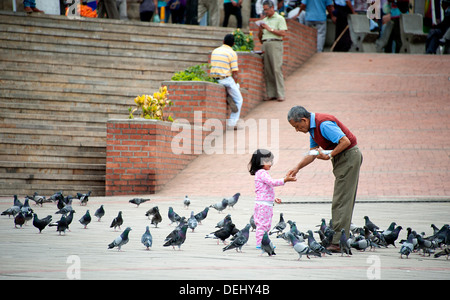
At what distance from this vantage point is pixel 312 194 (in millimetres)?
13109

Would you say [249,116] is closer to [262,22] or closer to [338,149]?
[262,22]

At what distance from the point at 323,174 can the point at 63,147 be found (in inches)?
221

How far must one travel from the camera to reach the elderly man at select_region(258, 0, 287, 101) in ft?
59.8

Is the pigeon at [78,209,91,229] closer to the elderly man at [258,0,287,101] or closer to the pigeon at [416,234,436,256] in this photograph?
the pigeon at [416,234,436,256]

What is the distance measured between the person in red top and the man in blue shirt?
13959 mm

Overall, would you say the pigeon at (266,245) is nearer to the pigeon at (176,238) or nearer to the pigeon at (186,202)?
the pigeon at (176,238)

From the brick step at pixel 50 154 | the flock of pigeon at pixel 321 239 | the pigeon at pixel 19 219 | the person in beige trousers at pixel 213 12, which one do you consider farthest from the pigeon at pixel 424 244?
the person in beige trousers at pixel 213 12

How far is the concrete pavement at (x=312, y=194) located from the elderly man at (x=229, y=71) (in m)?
0.55

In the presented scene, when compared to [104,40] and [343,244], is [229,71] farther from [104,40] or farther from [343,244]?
[343,244]

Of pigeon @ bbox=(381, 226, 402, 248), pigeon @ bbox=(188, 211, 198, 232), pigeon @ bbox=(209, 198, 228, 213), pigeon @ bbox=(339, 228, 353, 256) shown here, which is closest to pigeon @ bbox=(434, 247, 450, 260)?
pigeon @ bbox=(381, 226, 402, 248)

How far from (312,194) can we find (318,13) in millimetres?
9771

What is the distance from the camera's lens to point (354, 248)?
8.34 meters
